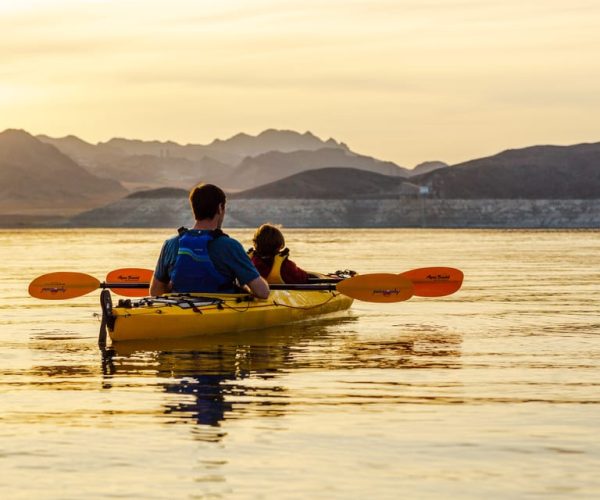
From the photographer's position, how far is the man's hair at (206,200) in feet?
50.8

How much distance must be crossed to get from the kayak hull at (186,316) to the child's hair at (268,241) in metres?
0.74

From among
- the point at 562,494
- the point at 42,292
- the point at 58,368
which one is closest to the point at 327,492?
the point at 562,494

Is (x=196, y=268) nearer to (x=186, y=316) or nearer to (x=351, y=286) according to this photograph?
(x=186, y=316)

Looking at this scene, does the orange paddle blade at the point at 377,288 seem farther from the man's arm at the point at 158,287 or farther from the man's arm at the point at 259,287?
the man's arm at the point at 158,287

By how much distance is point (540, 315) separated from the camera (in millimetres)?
22203

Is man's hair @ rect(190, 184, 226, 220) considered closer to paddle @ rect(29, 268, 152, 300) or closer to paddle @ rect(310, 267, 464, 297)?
paddle @ rect(29, 268, 152, 300)

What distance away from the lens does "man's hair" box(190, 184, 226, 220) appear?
1548cm

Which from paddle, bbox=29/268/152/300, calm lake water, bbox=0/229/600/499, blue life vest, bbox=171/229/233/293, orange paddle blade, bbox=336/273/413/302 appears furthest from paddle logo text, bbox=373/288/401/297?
paddle, bbox=29/268/152/300

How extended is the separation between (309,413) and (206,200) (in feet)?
16.5

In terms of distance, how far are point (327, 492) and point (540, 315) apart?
14.6 m

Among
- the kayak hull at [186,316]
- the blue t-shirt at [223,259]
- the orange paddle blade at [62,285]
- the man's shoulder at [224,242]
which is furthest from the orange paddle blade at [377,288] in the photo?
the orange paddle blade at [62,285]

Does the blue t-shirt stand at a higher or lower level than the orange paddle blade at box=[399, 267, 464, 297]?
higher

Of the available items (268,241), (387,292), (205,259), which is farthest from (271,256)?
(205,259)

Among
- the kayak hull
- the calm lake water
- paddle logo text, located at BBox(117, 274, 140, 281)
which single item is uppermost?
paddle logo text, located at BBox(117, 274, 140, 281)
